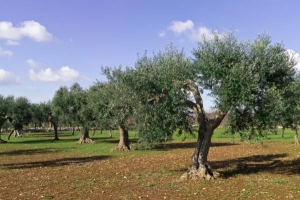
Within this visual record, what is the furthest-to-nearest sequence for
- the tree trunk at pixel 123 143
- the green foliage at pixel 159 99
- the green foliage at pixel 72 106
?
the green foliage at pixel 72 106
the tree trunk at pixel 123 143
the green foliage at pixel 159 99

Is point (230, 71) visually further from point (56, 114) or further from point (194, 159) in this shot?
point (56, 114)

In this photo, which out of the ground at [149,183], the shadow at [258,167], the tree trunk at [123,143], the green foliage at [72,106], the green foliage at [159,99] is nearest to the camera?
the ground at [149,183]

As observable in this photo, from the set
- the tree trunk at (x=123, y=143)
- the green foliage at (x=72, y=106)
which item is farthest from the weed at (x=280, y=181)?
the green foliage at (x=72, y=106)

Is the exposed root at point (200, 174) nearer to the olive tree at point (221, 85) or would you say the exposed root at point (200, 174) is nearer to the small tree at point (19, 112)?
the olive tree at point (221, 85)

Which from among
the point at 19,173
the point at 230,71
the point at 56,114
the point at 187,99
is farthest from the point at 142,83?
the point at 56,114

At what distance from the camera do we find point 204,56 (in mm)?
18672

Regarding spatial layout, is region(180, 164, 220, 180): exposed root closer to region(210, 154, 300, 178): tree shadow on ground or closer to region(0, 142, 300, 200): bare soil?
region(0, 142, 300, 200): bare soil

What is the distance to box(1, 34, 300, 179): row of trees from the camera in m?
17.6

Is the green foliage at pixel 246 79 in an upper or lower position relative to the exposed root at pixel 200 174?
upper

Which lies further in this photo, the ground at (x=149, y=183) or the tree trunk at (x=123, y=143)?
the tree trunk at (x=123, y=143)

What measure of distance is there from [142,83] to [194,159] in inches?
217

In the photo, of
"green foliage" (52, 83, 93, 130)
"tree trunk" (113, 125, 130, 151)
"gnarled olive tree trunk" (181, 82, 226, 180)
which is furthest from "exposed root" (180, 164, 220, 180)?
"green foliage" (52, 83, 93, 130)

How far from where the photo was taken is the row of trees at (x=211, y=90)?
57.7 feet

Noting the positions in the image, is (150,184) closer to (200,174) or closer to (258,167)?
(200,174)
